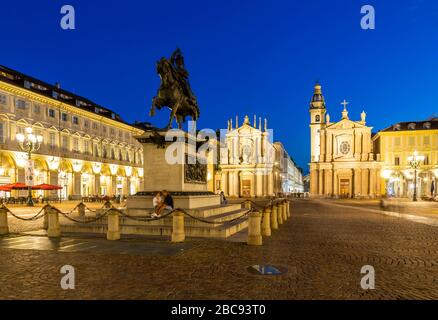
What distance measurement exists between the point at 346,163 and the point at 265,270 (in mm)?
71984

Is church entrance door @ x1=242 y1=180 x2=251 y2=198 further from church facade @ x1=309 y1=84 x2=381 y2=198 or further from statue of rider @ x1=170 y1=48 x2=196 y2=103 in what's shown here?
statue of rider @ x1=170 y1=48 x2=196 y2=103

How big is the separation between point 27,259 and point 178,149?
755 centimetres

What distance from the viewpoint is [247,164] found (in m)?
82.0

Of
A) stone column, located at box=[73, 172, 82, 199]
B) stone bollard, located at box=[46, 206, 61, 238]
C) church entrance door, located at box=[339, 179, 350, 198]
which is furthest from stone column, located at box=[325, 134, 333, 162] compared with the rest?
stone bollard, located at box=[46, 206, 61, 238]

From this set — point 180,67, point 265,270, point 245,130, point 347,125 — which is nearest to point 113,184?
point 245,130

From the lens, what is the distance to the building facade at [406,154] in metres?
70.4

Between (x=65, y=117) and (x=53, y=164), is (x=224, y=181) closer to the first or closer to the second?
(x=65, y=117)

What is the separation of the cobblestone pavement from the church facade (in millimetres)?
→ 65292

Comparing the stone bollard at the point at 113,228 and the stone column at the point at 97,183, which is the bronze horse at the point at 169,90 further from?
the stone column at the point at 97,183

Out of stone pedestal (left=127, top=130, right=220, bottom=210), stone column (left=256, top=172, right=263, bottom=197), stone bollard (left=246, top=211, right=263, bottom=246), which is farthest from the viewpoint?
stone column (left=256, top=172, right=263, bottom=197)

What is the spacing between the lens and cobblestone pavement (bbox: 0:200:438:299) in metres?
6.12

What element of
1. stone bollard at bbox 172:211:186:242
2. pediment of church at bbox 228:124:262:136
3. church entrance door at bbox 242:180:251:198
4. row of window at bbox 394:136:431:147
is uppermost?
pediment of church at bbox 228:124:262:136
